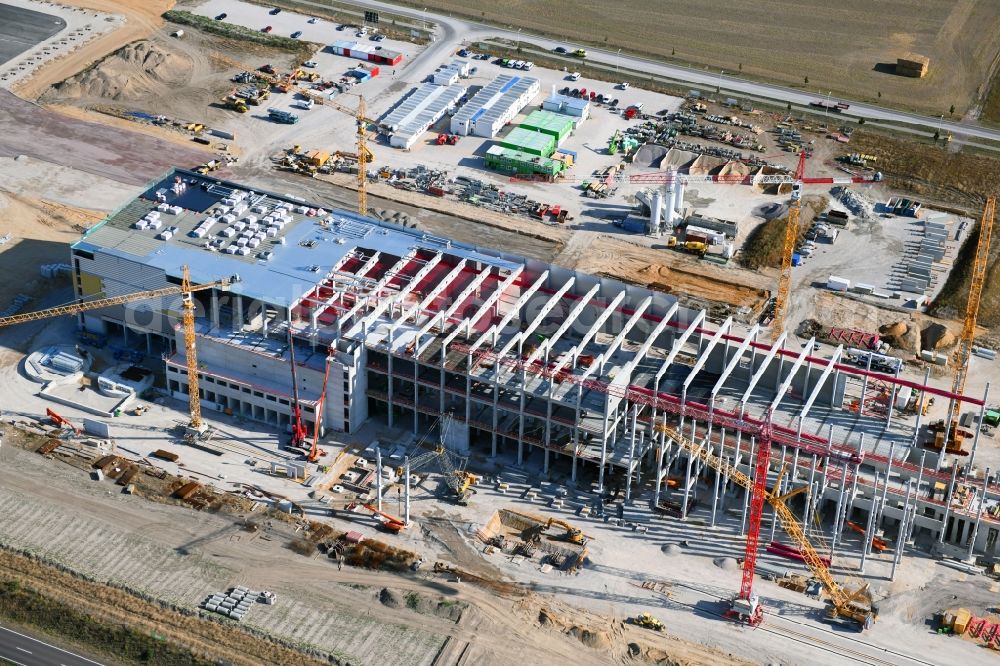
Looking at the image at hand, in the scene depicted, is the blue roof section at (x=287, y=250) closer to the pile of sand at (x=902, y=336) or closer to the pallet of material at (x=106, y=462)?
the pallet of material at (x=106, y=462)

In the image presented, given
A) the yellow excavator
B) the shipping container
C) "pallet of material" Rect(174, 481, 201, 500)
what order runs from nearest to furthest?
the yellow excavator → "pallet of material" Rect(174, 481, 201, 500) → the shipping container

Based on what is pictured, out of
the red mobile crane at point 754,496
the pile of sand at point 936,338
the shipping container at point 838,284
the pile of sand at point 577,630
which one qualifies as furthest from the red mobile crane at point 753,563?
the shipping container at point 838,284

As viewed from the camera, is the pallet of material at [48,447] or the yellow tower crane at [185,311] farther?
the yellow tower crane at [185,311]

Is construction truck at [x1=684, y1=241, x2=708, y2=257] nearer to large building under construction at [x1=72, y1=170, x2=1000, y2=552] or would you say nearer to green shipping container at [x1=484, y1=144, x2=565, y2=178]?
large building under construction at [x1=72, y1=170, x2=1000, y2=552]

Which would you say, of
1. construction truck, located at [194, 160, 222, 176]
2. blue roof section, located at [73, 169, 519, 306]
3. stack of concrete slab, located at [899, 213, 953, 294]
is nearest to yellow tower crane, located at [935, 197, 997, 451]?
stack of concrete slab, located at [899, 213, 953, 294]

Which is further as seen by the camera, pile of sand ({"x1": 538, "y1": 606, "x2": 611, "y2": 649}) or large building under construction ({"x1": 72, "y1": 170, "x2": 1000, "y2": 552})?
large building under construction ({"x1": 72, "y1": 170, "x2": 1000, "y2": 552})
